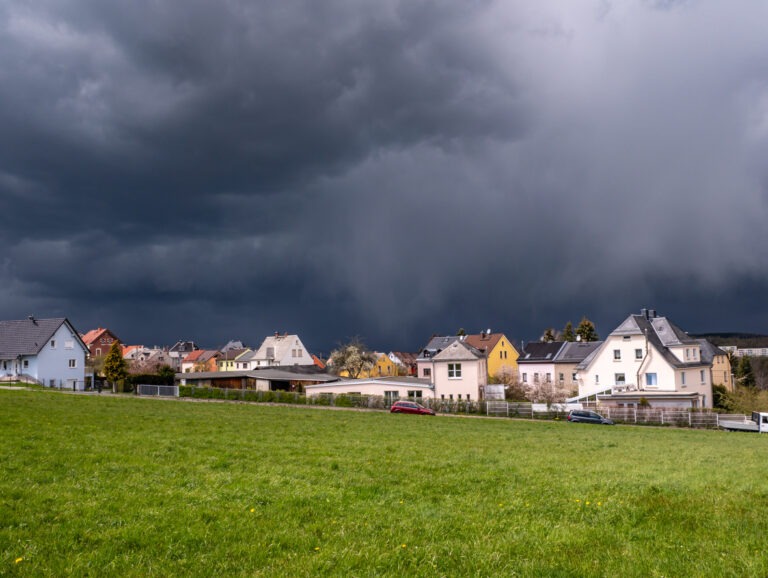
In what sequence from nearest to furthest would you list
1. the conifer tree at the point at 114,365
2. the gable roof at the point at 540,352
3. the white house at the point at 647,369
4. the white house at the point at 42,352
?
1. the white house at the point at 647,369
2. the white house at the point at 42,352
3. the conifer tree at the point at 114,365
4. the gable roof at the point at 540,352

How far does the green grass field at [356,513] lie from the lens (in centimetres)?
810

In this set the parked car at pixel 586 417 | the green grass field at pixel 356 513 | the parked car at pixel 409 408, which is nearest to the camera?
A: the green grass field at pixel 356 513

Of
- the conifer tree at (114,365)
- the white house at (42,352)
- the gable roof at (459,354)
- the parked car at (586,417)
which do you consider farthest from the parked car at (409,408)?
the white house at (42,352)

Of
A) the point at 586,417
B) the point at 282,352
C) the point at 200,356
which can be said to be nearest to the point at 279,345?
the point at 282,352

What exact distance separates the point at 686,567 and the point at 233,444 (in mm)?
14557

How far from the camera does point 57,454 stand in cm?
1541

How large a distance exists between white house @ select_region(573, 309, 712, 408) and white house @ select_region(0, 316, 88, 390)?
68617 millimetres

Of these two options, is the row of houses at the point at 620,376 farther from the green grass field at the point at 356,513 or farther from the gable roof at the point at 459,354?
the green grass field at the point at 356,513

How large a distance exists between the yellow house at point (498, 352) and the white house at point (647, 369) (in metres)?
25.8

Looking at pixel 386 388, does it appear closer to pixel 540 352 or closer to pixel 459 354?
pixel 459 354

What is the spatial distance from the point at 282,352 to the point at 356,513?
412 ft

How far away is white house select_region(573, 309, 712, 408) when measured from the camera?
71500mm

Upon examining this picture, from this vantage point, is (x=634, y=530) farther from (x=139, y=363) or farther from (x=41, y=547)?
(x=139, y=363)

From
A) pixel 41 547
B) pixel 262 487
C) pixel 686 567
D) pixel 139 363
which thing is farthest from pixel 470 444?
pixel 139 363
